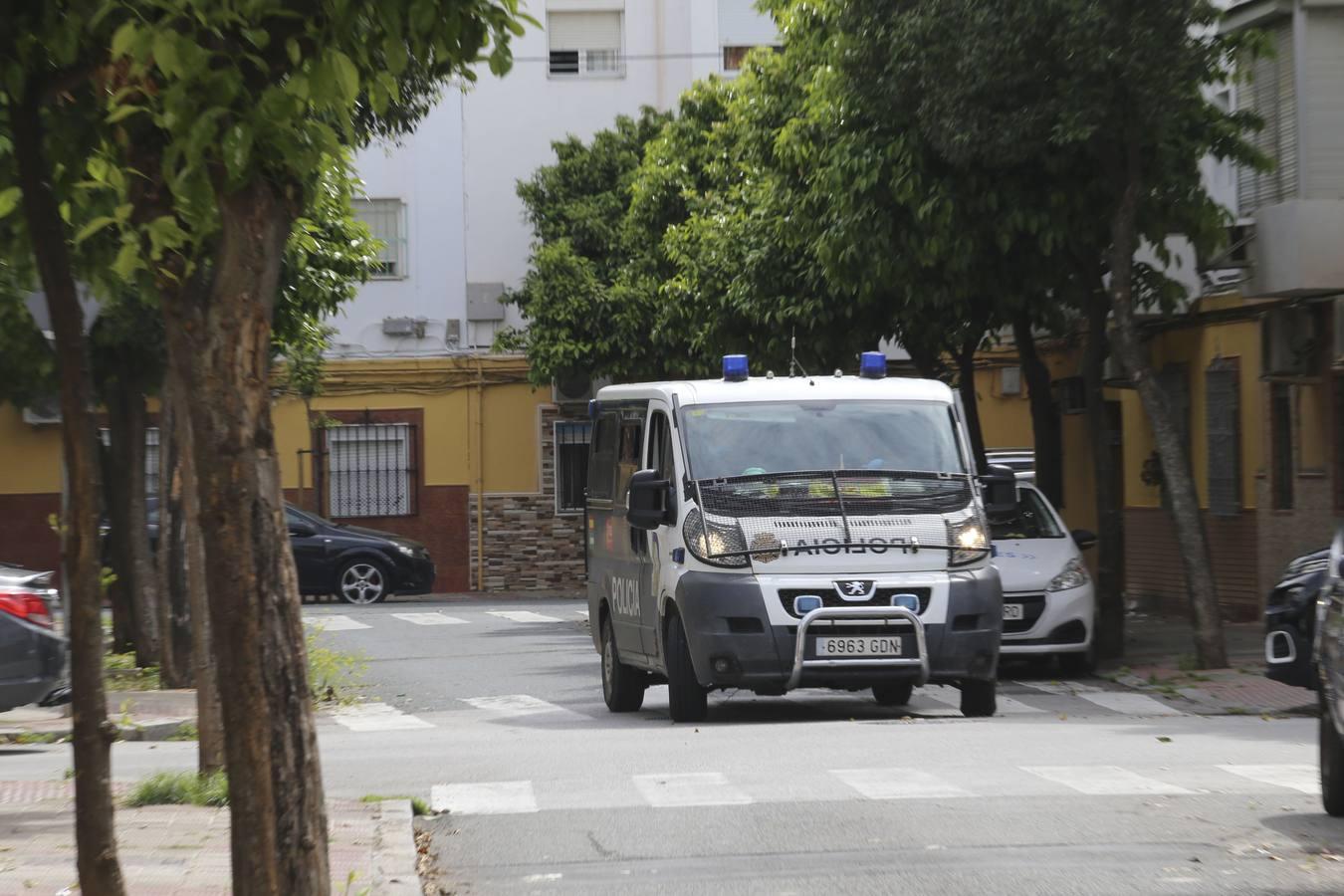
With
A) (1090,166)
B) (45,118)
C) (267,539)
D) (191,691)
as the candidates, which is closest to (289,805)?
(267,539)

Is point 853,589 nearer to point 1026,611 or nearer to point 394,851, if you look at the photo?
point 1026,611

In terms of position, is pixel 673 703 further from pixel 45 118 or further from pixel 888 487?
pixel 45 118

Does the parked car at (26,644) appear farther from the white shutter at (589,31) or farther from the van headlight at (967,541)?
the white shutter at (589,31)

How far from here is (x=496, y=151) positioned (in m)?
37.9

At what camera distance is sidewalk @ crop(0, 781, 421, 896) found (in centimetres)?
733

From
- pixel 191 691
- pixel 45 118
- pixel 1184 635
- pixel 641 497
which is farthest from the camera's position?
pixel 1184 635

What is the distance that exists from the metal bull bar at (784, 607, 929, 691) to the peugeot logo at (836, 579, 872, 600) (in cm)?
9

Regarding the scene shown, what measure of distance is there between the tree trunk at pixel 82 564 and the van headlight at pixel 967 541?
8.79 meters

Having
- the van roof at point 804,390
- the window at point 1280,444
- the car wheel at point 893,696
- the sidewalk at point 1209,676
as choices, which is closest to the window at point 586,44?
the window at point 1280,444

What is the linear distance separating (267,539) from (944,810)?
14.9ft

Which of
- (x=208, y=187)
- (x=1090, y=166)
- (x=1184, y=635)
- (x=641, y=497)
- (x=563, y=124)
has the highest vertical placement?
(x=563, y=124)

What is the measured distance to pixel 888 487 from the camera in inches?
549

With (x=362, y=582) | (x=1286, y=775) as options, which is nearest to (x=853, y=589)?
(x=1286, y=775)

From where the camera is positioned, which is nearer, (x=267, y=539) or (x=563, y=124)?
(x=267, y=539)
